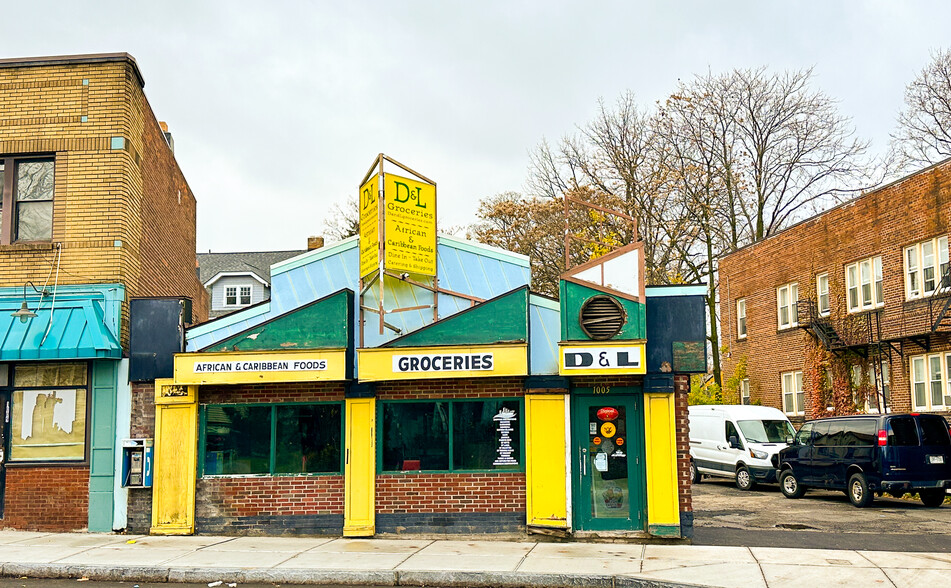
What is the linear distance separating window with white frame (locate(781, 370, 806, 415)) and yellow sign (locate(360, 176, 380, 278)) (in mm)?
19818

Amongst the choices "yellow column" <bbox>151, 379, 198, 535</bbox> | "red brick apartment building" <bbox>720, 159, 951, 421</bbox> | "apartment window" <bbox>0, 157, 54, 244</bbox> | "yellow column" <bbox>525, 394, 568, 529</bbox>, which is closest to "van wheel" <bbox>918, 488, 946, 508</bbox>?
"red brick apartment building" <bbox>720, 159, 951, 421</bbox>

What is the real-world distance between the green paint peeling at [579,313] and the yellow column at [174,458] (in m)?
6.00

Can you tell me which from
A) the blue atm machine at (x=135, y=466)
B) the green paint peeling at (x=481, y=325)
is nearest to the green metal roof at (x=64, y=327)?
the blue atm machine at (x=135, y=466)

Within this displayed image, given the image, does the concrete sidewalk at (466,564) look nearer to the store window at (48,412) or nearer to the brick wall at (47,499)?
the brick wall at (47,499)

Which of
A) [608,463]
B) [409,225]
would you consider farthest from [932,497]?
[409,225]

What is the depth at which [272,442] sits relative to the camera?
1404 centimetres

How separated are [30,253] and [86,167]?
66.7 inches

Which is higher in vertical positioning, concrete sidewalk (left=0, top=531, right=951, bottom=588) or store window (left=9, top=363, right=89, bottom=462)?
store window (left=9, top=363, right=89, bottom=462)

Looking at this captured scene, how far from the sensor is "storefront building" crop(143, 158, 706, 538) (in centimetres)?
1325

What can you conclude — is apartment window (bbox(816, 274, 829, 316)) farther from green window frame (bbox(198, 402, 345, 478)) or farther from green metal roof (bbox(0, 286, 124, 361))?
green metal roof (bbox(0, 286, 124, 361))

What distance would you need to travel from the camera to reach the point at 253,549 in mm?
12500

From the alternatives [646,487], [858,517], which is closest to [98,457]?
[646,487]

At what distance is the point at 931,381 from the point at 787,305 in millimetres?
7501

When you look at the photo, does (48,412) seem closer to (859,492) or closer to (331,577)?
(331,577)
